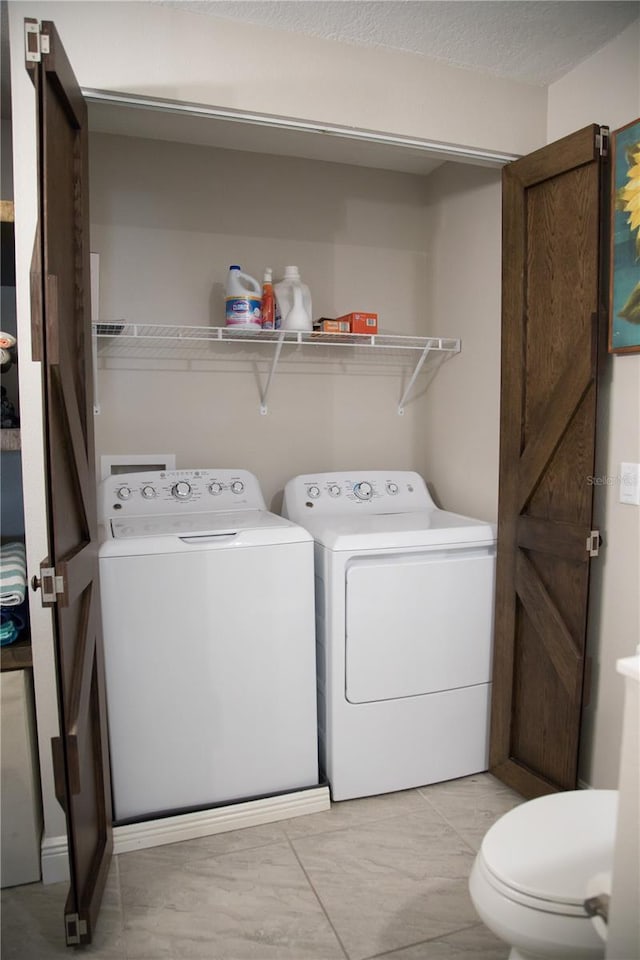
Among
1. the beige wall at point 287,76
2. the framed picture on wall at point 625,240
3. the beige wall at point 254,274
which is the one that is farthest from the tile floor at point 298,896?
the beige wall at point 287,76

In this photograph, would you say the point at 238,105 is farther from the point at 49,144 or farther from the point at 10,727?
the point at 10,727

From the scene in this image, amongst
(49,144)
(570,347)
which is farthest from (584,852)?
(49,144)

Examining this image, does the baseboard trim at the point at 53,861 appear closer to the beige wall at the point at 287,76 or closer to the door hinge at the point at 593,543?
the door hinge at the point at 593,543

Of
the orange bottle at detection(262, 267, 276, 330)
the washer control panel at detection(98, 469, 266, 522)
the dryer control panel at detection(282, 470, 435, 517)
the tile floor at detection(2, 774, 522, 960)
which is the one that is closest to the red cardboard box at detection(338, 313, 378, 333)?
the orange bottle at detection(262, 267, 276, 330)

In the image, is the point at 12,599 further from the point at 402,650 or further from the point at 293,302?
the point at 293,302

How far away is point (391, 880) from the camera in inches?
74.2

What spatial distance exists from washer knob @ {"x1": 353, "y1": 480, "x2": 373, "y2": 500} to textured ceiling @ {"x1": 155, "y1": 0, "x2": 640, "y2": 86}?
1510mm

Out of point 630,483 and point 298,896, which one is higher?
point 630,483

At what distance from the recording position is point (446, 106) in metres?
2.13

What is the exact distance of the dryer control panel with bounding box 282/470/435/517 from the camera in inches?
105

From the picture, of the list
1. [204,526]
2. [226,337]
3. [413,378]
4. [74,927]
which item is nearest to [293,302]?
[226,337]

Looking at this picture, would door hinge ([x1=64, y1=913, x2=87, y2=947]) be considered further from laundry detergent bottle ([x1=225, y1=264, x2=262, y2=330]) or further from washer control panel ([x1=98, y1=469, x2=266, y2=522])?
laundry detergent bottle ([x1=225, y1=264, x2=262, y2=330])

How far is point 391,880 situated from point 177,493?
4.74 ft

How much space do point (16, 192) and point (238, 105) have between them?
67 centimetres
